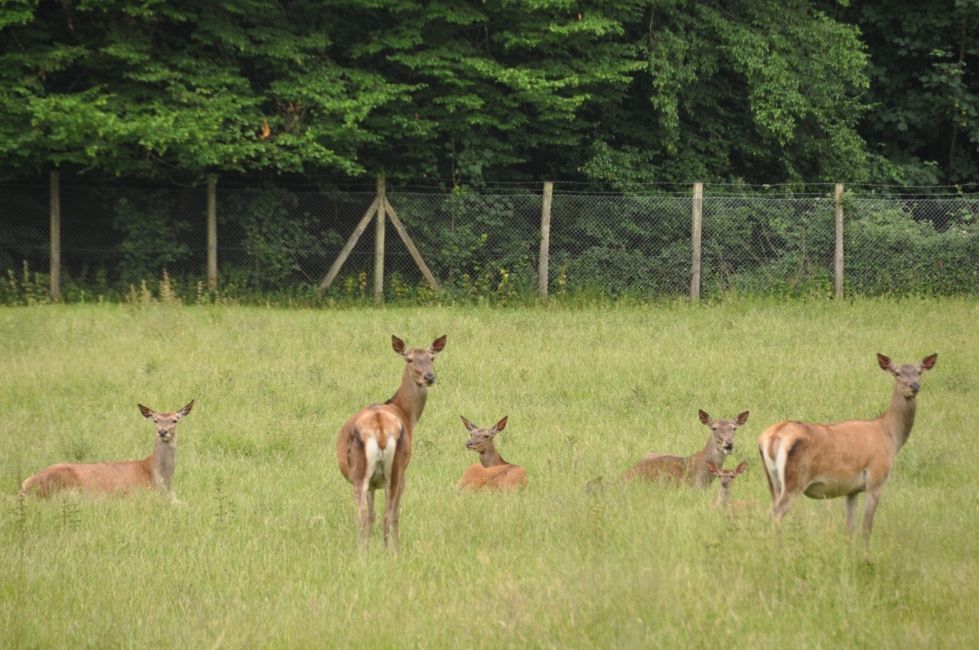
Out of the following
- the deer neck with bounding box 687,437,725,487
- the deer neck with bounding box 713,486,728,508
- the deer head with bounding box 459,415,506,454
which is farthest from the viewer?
the deer head with bounding box 459,415,506,454

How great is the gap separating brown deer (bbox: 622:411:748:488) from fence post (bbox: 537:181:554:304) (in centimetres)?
1195

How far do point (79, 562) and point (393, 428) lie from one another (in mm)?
2108

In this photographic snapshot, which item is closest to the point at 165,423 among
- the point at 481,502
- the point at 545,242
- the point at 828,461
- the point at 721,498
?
the point at 481,502

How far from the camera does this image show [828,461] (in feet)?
27.6

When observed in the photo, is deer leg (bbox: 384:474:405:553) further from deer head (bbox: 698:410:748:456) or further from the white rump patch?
deer head (bbox: 698:410:748:456)

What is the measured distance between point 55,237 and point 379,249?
5539mm

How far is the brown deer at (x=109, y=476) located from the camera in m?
10.4

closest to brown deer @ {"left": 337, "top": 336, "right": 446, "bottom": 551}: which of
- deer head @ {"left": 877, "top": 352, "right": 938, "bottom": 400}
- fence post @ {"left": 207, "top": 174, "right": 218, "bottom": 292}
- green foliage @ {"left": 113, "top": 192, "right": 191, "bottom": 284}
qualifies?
deer head @ {"left": 877, "top": 352, "right": 938, "bottom": 400}

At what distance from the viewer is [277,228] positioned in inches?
930

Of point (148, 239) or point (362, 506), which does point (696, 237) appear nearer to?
point (148, 239)

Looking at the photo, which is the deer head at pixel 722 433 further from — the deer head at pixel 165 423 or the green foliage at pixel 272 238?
the green foliage at pixel 272 238

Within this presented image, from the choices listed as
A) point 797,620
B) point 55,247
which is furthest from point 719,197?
point 797,620

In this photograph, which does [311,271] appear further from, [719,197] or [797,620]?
[797,620]

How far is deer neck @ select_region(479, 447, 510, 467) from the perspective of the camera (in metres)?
11.7
